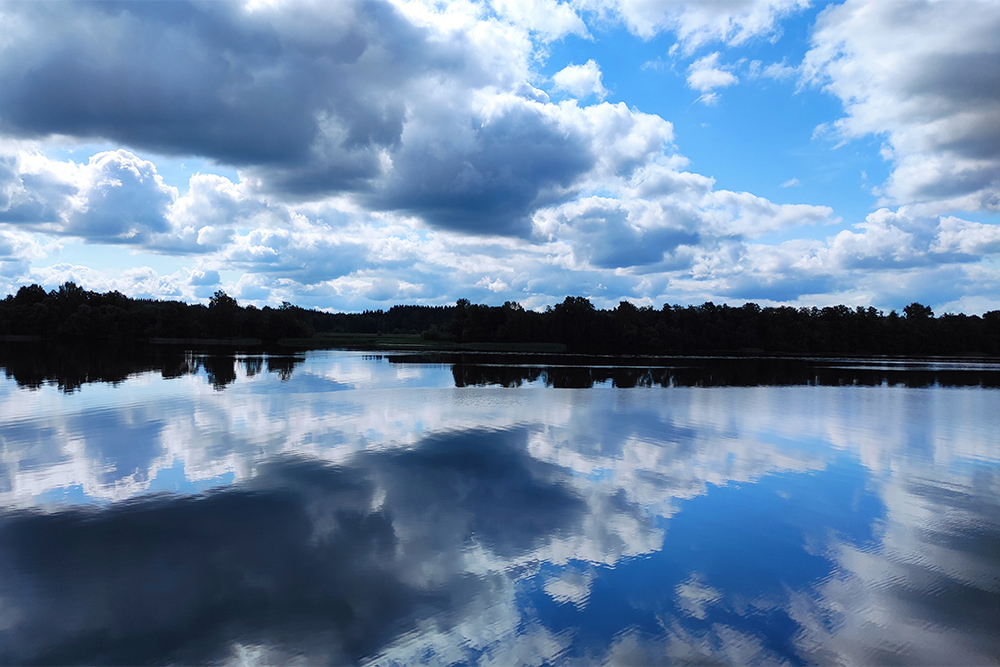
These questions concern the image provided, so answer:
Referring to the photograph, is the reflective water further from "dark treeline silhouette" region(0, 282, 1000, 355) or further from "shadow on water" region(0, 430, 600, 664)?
"dark treeline silhouette" region(0, 282, 1000, 355)

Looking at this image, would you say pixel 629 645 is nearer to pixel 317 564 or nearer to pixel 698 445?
pixel 317 564

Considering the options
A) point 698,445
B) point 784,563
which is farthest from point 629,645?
point 698,445

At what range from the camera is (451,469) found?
14.0m

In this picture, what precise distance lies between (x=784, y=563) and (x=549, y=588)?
390 centimetres

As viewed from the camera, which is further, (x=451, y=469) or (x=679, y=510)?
(x=451, y=469)

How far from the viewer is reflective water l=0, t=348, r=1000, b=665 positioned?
6555 millimetres

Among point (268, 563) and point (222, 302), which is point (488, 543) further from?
point (222, 302)

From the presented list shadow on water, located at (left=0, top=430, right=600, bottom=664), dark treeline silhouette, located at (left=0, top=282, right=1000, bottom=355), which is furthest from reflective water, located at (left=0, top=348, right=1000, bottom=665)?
dark treeline silhouette, located at (left=0, top=282, right=1000, bottom=355)

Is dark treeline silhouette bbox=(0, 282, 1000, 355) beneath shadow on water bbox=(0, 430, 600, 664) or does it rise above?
above

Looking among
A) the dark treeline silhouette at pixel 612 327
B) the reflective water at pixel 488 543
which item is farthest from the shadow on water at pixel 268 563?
the dark treeline silhouette at pixel 612 327

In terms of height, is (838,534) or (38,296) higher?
(38,296)

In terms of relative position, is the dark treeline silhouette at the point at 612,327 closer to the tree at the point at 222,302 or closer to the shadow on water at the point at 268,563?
the tree at the point at 222,302

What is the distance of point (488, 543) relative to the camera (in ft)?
30.6

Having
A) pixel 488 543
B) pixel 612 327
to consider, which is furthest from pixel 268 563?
pixel 612 327
